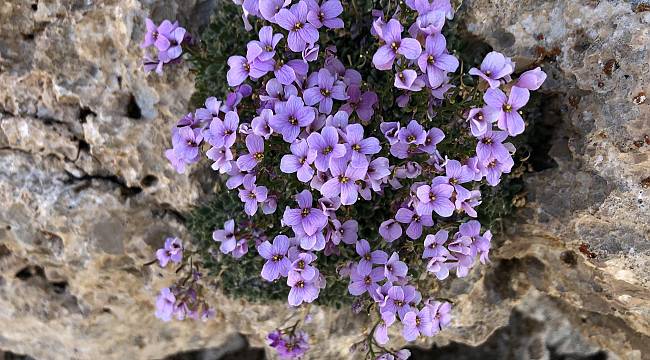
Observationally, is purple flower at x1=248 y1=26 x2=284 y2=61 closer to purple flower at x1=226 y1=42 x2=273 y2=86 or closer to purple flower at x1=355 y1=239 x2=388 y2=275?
purple flower at x1=226 y1=42 x2=273 y2=86

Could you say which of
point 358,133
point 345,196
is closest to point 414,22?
point 358,133

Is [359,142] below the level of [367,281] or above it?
above

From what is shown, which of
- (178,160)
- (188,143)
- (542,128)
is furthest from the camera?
(542,128)

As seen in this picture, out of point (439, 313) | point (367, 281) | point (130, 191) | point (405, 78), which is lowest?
point (439, 313)

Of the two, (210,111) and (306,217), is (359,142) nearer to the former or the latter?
(306,217)

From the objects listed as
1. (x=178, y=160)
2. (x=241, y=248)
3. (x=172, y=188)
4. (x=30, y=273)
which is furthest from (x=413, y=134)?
(x=30, y=273)

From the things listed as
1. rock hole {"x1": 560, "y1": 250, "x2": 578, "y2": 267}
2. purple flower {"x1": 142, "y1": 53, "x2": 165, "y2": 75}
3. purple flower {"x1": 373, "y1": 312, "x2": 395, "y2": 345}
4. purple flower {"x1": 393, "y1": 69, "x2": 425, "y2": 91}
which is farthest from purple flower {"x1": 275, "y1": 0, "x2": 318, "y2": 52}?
rock hole {"x1": 560, "y1": 250, "x2": 578, "y2": 267}

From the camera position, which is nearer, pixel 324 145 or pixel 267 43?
pixel 324 145
